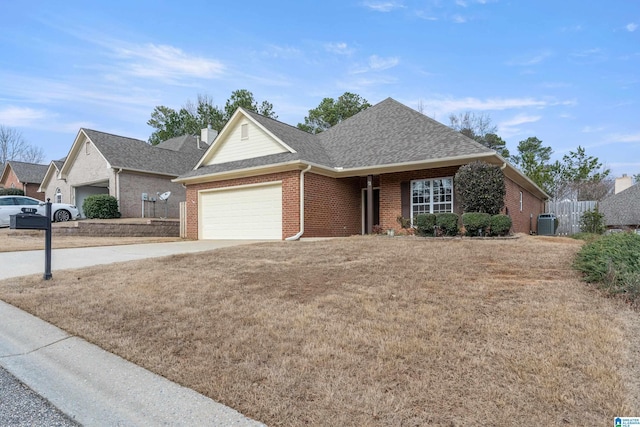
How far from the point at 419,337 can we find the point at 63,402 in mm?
3014

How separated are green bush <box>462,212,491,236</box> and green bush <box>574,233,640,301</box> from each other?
400 centimetres

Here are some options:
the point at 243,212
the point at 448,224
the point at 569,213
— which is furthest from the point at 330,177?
the point at 569,213

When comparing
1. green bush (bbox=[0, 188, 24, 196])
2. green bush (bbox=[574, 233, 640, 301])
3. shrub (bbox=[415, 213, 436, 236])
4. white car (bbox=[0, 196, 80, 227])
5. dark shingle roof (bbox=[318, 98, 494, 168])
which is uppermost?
dark shingle roof (bbox=[318, 98, 494, 168])

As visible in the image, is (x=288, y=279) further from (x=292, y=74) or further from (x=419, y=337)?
(x=292, y=74)

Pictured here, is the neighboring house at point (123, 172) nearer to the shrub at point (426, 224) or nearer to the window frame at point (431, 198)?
the window frame at point (431, 198)

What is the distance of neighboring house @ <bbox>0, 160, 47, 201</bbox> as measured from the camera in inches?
1325

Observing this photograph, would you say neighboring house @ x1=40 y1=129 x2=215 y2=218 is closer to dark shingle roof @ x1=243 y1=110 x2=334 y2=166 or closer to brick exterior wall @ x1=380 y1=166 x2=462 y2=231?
dark shingle roof @ x1=243 y1=110 x2=334 y2=166

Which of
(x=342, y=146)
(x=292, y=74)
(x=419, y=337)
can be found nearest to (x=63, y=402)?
(x=419, y=337)

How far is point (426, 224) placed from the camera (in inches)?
420

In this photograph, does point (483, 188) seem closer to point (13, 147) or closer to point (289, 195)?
point (289, 195)

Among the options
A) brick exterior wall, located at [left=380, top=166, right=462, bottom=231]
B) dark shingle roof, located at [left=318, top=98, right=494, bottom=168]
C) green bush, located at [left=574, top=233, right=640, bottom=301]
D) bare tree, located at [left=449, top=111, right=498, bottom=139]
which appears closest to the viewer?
green bush, located at [left=574, top=233, right=640, bottom=301]

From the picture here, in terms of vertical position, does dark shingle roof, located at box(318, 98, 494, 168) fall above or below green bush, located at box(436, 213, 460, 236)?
above

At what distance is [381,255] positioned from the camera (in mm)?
7426

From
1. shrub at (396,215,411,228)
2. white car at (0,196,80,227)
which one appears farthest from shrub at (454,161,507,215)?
white car at (0,196,80,227)
